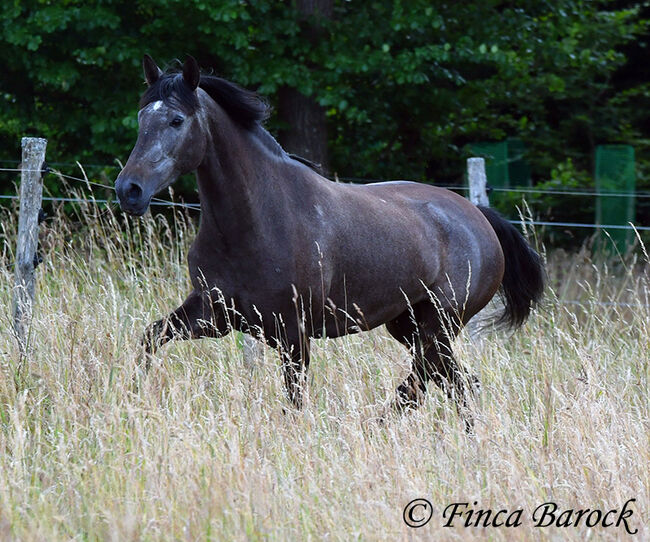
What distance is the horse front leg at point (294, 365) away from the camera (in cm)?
468

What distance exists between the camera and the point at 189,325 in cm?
485

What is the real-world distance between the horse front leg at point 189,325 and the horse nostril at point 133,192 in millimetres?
665

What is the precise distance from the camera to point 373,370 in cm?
597

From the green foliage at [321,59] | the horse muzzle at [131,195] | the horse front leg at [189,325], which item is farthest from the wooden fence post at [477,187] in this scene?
the horse muzzle at [131,195]

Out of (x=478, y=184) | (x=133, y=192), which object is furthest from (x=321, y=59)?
(x=133, y=192)

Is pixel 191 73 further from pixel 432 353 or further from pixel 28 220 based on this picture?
pixel 432 353

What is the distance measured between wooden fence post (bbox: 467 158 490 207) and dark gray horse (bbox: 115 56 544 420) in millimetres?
1759

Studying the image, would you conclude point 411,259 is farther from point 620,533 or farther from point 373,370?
point 620,533

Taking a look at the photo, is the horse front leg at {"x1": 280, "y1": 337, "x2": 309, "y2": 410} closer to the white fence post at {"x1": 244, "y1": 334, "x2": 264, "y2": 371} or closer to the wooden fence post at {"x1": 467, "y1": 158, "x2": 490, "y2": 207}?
the white fence post at {"x1": 244, "y1": 334, "x2": 264, "y2": 371}

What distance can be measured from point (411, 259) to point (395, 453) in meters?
1.91

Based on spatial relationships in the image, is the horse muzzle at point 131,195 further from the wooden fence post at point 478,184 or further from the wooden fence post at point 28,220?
the wooden fence post at point 478,184

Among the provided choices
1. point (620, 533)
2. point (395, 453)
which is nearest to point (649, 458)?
point (620, 533)

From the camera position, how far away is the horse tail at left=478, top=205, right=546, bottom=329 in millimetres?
6359

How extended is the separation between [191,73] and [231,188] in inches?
23.9
